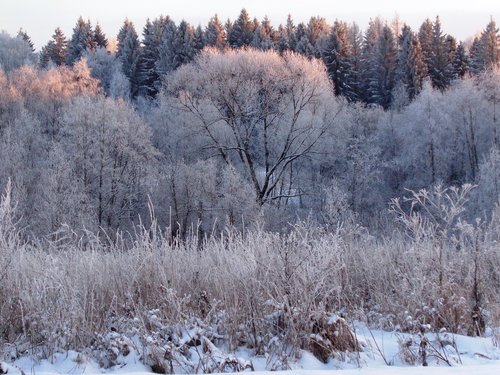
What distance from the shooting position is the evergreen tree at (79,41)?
7350 centimetres

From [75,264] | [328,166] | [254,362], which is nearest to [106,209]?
[328,166]

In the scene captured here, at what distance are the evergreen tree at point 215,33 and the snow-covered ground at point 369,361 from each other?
65405 mm

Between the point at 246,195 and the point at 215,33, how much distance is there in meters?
42.3

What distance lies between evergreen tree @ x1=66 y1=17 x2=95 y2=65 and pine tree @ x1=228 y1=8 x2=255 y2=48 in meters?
17.7

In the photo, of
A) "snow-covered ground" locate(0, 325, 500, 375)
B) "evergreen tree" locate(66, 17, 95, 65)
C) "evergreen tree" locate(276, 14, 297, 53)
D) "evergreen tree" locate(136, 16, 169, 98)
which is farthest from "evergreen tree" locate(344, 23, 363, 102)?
"snow-covered ground" locate(0, 325, 500, 375)

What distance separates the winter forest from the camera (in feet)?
18.2

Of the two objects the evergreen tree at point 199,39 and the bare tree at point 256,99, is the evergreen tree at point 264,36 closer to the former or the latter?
the evergreen tree at point 199,39

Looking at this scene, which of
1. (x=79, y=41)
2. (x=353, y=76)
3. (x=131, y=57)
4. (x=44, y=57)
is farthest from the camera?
(x=44, y=57)

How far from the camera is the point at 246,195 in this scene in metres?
32.6

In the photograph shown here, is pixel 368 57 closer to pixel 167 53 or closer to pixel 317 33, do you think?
pixel 317 33

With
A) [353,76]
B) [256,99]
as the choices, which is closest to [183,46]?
[353,76]

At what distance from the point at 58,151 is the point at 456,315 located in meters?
32.1

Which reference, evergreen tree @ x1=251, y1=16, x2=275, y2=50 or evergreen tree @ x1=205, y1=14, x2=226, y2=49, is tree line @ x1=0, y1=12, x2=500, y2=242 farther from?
evergreen tree @ x1=205, y1=14, x2=226, y2=49

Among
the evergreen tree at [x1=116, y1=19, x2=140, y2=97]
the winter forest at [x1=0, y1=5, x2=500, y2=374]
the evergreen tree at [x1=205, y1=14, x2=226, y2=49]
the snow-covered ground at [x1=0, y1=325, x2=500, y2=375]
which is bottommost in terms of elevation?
the snow-covered ground at [x1=0, y1=325, x2=500, y2=375]
